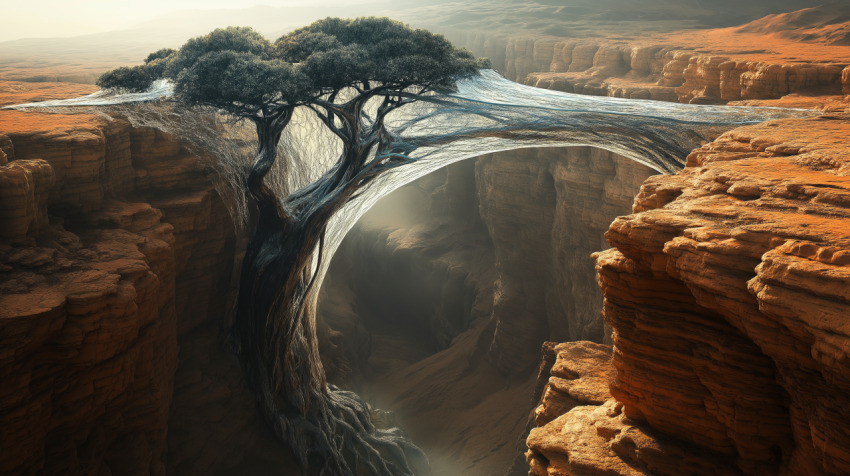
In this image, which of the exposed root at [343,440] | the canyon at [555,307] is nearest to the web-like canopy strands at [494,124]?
the canyon at [555,307]

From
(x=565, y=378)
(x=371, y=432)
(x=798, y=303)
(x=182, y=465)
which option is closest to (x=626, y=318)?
(x=798, y=303)

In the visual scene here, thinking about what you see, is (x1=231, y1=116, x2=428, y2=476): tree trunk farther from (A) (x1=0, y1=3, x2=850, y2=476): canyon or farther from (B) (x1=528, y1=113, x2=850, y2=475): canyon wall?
(B) (x1=528, y1=113, x2=850, y2=475): canyon wall

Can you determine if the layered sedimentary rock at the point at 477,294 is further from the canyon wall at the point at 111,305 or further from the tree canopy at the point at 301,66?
the canyon wall at the point at 111,305

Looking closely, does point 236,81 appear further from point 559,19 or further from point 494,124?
point 559,19

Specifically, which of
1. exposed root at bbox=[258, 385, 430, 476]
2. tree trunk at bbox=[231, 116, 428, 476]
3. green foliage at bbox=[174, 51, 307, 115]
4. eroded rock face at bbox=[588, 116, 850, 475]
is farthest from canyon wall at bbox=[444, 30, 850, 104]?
exposed root at bbox=[258, 385, 430, 476]

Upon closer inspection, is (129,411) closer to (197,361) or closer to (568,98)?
(197,361)

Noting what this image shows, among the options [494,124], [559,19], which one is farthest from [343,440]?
[559,19]

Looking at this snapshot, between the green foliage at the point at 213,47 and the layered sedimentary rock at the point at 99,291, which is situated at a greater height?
the green foliage at the point at 213,47
